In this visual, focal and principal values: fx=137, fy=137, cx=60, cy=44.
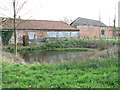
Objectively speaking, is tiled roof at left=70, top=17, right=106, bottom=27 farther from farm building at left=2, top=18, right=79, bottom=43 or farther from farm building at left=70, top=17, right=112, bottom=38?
farm building at left=2, top=18, right=79, bottom=43

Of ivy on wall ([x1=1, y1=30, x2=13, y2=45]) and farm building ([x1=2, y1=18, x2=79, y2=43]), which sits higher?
farm building ([x1=2, y1=18, x2=79, y2=43])

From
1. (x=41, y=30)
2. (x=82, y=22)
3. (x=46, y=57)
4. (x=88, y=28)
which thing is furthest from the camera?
(x=82, y=22)

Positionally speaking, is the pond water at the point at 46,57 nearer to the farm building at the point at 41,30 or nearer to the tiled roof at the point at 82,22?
the farm building at the point at 41,30

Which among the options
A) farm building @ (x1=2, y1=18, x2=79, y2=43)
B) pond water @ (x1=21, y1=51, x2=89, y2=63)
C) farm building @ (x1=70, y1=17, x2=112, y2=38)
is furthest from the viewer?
farm building @ (x1=70, y1=17, x2=112, y2=38)

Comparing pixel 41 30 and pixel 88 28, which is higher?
pixel 88 28

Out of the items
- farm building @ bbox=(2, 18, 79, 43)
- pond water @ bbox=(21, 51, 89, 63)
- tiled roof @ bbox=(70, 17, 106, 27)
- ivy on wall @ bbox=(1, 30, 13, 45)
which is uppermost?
tiled roof @ bbox=(70, 17, 106, 27)

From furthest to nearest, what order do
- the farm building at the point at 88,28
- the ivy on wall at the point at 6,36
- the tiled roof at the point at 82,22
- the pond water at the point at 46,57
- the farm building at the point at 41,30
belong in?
the tiled roof at the point at 82,22 → the farm building at the point at 88,28 → the farm building at the point at 41,30 → the ivy on wall at the point at 6,36 → the pond water at the point at 46,57

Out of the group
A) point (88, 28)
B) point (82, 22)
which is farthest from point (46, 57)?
point (82, 22)

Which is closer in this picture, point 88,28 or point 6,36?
point 6,36

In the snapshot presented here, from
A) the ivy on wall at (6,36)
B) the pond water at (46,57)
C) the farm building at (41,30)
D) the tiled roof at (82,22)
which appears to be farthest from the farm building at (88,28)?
the pond water at (46,57)

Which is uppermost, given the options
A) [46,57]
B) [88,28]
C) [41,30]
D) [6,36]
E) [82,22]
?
[82,22]

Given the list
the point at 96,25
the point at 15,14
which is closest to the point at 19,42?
the point at 15,14

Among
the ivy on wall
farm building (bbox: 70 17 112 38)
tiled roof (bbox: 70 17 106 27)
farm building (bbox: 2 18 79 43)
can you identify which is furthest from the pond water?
tiled roof (bbox: 70 17 106 27)

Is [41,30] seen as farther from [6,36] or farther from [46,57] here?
[46,57]
